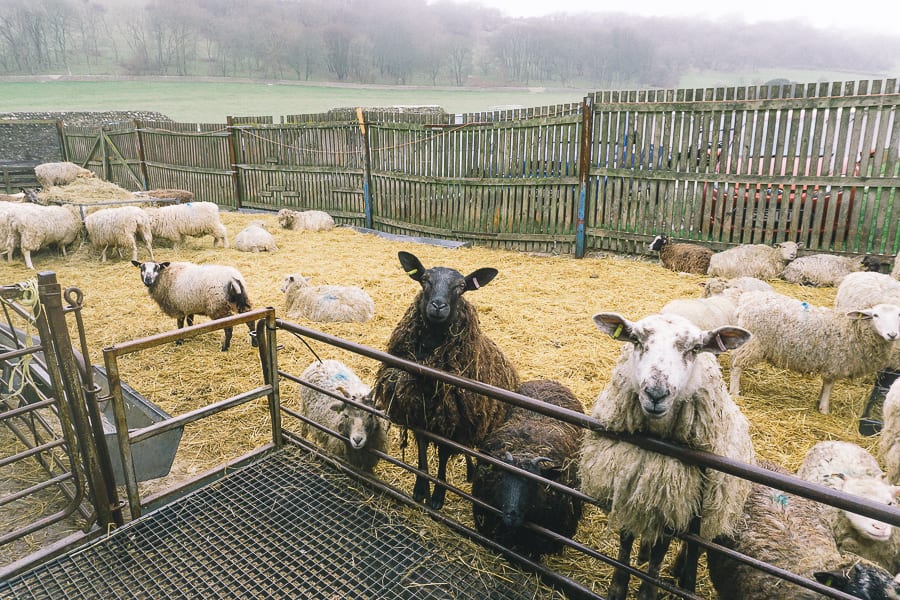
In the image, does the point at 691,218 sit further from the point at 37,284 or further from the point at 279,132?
the point at 279,132

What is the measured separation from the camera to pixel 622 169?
32.6ft

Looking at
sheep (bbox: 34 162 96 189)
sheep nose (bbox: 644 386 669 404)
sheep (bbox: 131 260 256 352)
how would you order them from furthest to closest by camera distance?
sheep (bbox: 34 162 96 189) → sheep (bbox: 131 260 256 352) → sheep nose (bbox: 644 386 669 404)

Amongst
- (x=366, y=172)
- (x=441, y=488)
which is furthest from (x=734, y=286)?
(x=366, y=172)

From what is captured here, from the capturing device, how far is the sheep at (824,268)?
8047mm

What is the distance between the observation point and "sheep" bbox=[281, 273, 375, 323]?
22.9ft

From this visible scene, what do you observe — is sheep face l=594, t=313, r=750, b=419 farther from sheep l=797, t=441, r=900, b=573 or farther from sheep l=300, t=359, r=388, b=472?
sheep l=300, t=359, r=388, b=472

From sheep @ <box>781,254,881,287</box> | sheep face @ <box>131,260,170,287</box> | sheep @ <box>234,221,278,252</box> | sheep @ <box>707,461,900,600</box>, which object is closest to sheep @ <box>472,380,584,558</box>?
sheep @ <box>707,461,900,600</box>

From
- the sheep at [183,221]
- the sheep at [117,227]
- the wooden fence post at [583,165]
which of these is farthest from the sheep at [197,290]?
the wooden fence post at [583,165]

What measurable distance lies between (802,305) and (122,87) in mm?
77177

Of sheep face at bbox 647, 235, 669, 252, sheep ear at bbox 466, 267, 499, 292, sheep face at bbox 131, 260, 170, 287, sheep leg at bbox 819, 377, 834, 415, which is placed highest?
sheep ear at bbox 466, 267, 499, 292

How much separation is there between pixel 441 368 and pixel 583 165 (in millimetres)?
7994

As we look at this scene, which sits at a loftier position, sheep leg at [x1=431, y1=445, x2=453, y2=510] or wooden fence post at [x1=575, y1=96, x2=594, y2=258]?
wooden fence post at [x1=575, y1=96, x2=594, y2=258]

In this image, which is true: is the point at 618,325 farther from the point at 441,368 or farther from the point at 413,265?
the point at 413,265

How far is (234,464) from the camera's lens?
373cm
